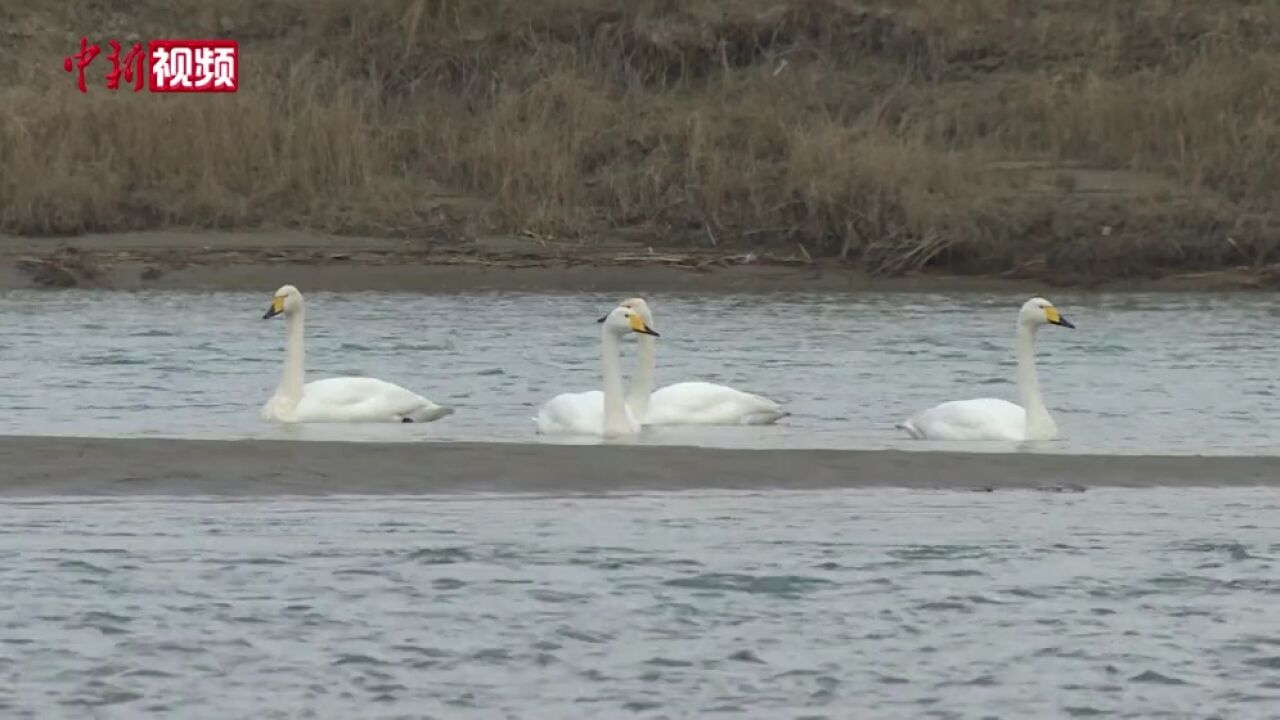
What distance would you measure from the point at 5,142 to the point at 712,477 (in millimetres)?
13556

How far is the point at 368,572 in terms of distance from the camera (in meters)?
8.09

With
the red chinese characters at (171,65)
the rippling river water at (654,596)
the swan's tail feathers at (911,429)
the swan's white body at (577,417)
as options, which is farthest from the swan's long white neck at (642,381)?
the red chinese characters at (171,65)

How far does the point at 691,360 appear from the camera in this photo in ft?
54.9

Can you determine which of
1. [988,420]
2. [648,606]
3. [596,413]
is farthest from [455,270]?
[648,606]

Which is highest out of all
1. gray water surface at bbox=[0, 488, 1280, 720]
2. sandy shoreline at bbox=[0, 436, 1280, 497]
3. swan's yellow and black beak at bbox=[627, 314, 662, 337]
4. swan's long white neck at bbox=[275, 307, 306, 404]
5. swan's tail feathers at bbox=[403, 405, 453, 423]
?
swan's yellow and black beak at bbox=[627, 314, 662, 337]

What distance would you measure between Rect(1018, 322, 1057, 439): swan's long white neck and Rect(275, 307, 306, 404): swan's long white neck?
10.9ft

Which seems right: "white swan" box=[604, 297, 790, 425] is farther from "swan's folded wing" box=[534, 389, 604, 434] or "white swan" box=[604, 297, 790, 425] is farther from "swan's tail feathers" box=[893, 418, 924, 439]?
"swan's tail feathers" box=[893, 418, 924, 439]

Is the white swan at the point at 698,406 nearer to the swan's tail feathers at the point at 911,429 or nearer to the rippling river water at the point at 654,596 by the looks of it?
the rippling river water at the point at 654,596

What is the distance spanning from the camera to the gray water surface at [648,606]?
→ 670 centimetres

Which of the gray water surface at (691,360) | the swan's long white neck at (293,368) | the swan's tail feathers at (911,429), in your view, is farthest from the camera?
the swan's long white neck at (293,368)

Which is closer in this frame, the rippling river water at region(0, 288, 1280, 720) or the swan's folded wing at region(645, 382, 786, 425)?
the rippling river water at region(0, 288, 1280, 720)

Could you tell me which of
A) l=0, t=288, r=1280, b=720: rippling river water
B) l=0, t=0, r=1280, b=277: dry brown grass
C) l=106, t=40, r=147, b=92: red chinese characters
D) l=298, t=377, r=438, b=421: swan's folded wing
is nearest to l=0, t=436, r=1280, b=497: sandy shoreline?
l=0, t=288, r=1280, b=720: rippling river water

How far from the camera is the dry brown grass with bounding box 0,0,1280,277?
2158 centimetres

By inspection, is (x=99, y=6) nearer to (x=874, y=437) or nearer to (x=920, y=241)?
(x=920, y=241)
